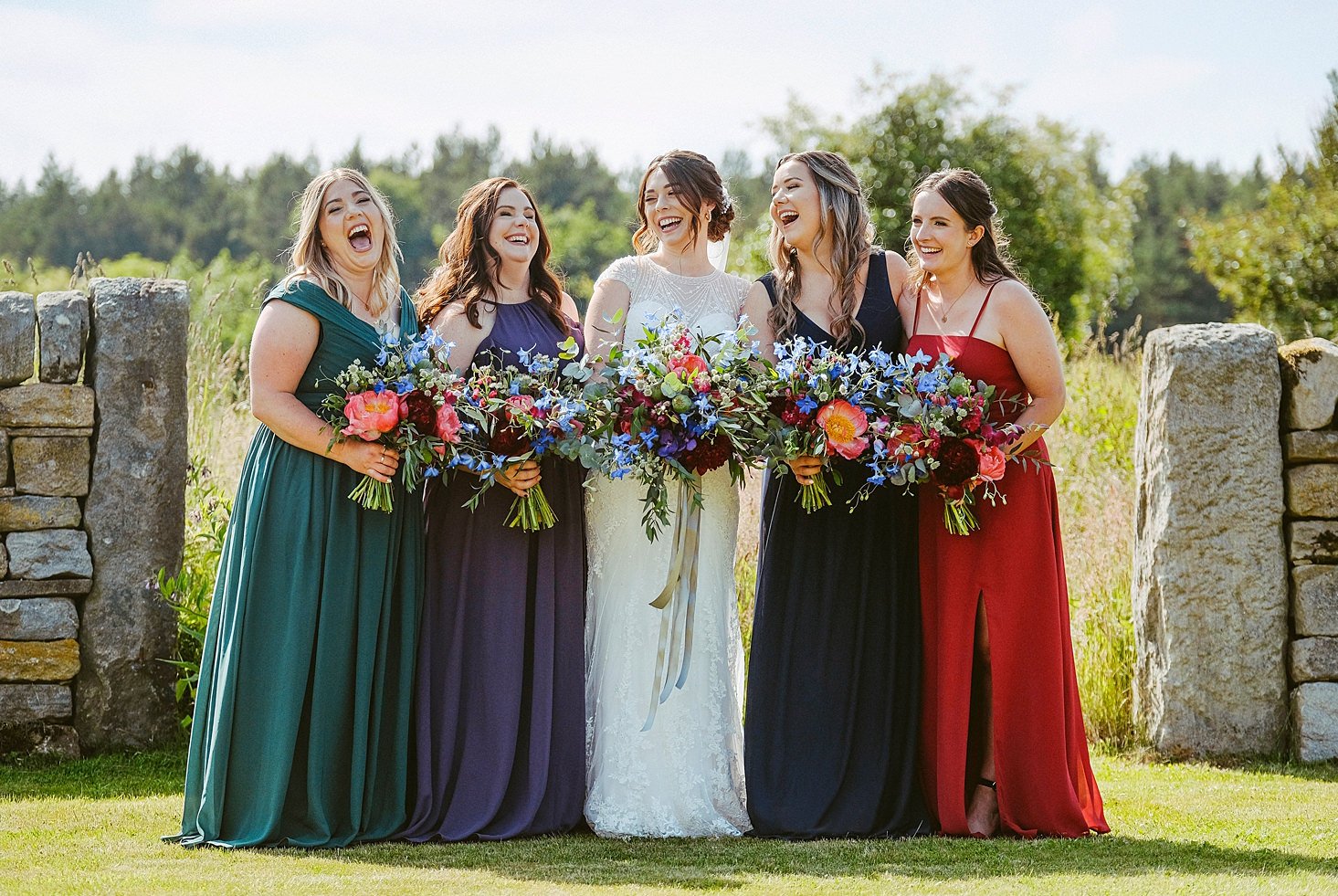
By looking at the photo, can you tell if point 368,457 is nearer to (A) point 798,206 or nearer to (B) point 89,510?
(A) point 798,206

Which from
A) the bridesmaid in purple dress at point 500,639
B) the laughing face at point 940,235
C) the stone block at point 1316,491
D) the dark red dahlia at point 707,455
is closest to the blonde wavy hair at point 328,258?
the bridesmaid in purple dress at point 500,639

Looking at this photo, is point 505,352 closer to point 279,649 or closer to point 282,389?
point 282,389

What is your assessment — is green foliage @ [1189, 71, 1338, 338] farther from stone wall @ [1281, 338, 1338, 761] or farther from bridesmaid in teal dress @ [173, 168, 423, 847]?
bridesmaid in teal dress @ [173, 168, 423, 847]

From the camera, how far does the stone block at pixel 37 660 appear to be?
5656 mm

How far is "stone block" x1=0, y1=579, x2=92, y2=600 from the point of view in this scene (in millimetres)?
5691

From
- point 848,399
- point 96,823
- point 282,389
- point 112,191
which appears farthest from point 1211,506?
point 112,191

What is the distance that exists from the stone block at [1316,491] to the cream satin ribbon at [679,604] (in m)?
2.82

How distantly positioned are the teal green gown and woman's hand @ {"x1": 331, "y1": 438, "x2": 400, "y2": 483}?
161mm

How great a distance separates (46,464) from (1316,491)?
553 centimetres

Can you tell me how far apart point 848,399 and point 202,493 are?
354 centimetres

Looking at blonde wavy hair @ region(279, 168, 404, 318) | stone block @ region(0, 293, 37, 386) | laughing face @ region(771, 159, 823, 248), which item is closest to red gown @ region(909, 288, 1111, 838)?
laughing face @ region(771, 159, 823, 248)

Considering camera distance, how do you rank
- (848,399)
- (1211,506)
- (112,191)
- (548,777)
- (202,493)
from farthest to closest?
(112,191), (202,493), (1211,506), (548,777), (848,399)

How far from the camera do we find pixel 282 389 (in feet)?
14.6

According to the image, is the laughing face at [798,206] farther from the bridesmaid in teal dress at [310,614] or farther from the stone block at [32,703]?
the stone block at [32,703]
